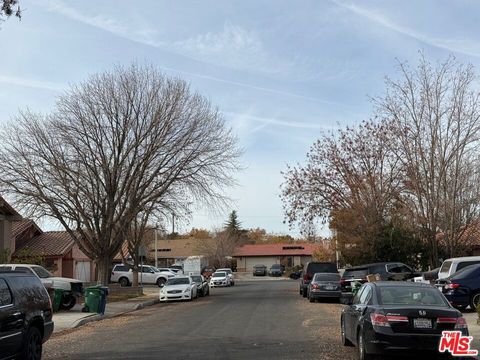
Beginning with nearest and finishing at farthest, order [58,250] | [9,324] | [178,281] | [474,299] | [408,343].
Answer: [9,324] → [408,343] → [474,299] → [178,281] → [58,250]

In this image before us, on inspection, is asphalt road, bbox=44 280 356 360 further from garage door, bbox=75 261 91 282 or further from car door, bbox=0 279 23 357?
garage door, bbox=75 261 91 282

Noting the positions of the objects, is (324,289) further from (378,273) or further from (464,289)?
(464,289)

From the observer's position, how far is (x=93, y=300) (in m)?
22.8

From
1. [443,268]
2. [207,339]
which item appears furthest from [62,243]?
[207,339]

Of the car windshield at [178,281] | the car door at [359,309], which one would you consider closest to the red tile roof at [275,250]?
the car windshield at [178,281]

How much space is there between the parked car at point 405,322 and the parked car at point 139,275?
3935 cm

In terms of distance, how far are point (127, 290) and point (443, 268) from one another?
21.7 metres

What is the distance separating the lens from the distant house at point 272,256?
307 feet

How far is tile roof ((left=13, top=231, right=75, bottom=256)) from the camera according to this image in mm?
46031

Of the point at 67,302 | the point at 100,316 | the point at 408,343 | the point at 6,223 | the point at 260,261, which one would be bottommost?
the point at 100,316

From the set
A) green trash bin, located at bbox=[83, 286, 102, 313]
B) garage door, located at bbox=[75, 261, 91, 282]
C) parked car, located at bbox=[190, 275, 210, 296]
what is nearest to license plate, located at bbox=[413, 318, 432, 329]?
green trash bin, located at bbox=[83, 286, 102, 313]

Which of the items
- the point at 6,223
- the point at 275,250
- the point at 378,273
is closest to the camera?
the point at 378,273

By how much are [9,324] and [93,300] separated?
13.9 m
